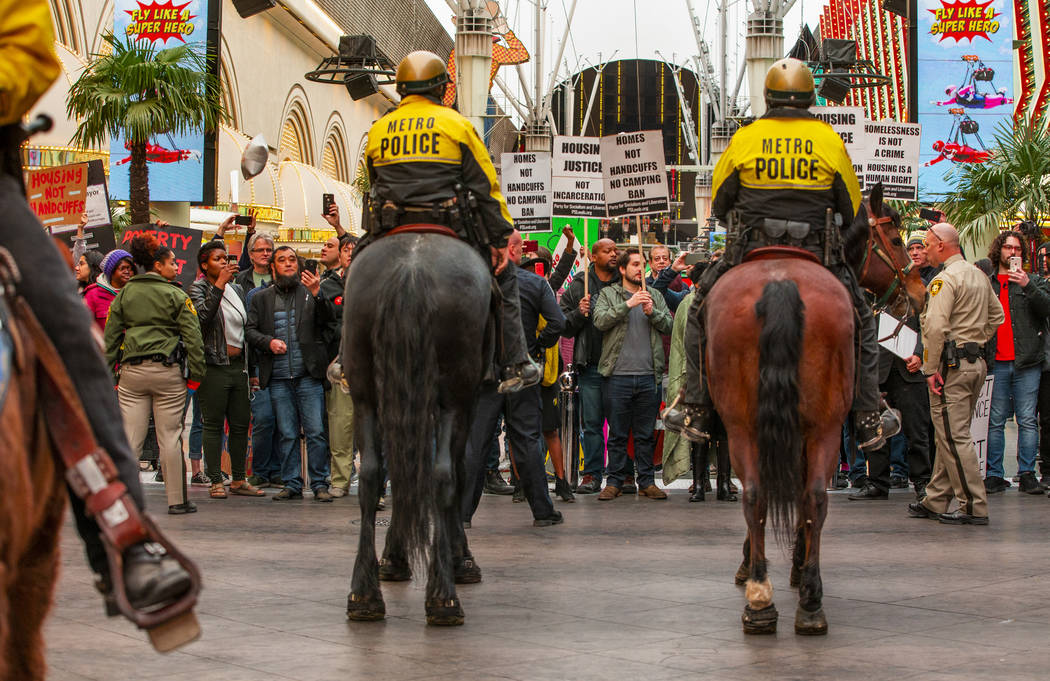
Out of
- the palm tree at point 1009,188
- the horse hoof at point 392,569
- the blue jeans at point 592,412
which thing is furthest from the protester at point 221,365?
the palm tree at point 1009,188

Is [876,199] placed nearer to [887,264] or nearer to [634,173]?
[887,264]

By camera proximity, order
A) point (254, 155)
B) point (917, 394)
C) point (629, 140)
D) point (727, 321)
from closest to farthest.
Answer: point (727, 321) → point (917, 394) → point (629, 140) → point (254, 155)

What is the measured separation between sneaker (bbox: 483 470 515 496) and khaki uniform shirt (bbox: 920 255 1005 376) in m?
4.45

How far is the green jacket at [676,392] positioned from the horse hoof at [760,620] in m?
6.41

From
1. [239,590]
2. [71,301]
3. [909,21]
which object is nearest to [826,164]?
[239,590]

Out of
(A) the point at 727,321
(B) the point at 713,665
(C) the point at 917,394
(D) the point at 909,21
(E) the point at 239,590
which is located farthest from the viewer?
(D) the point at 909,21

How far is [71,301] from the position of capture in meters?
3.55

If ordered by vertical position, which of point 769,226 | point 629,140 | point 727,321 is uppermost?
point 629,140

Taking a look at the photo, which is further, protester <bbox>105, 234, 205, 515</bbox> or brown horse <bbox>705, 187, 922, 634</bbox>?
protester <bbox>105, 234, 205, 515</bbox>

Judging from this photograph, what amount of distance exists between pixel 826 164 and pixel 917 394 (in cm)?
626

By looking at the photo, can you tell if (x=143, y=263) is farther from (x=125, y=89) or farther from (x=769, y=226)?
(x=125, y=89)

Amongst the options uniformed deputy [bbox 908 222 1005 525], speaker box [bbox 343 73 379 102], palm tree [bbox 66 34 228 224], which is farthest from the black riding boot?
speaker box [bbox 343 73 379 102]

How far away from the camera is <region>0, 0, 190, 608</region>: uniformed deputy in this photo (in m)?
3.49

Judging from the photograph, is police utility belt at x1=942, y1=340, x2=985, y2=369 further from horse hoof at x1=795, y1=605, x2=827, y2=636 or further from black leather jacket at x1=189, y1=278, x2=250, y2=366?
black leather jacket at x1=189, y1=278, x2=250, y2=366
